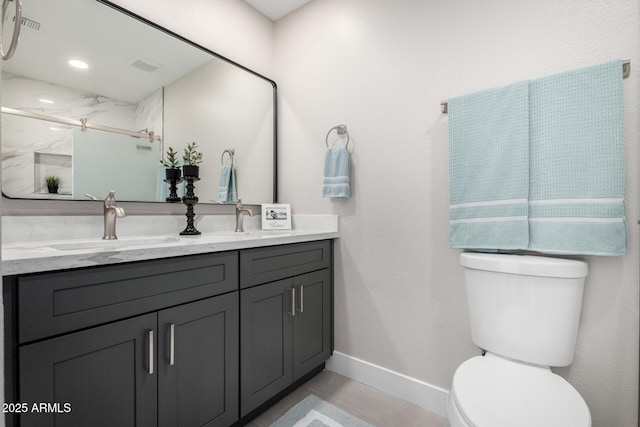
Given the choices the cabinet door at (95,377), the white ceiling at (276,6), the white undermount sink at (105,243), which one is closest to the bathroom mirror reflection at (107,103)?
the white undermount sink at (105,243)

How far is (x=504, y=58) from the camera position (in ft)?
4.67

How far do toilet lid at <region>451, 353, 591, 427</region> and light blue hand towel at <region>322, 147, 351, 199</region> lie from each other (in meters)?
1.04

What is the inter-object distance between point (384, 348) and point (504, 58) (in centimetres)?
156

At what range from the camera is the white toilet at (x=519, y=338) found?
0.95 metres

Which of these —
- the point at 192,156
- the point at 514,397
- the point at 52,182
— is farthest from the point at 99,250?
the point at 514,397

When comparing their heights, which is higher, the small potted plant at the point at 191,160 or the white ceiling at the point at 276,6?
the white ceiling at the point at 276,6

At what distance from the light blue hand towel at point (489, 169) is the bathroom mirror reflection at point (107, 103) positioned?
4.35ft

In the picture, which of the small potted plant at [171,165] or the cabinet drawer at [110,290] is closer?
the cabinet drawer at [110,290]

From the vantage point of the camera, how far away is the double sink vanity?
87 centimetres

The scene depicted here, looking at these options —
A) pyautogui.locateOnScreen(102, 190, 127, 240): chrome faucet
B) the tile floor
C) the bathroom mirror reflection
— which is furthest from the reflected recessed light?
the tile floor

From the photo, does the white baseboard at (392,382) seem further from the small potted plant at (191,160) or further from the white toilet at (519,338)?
the small potted plant at (191,160)

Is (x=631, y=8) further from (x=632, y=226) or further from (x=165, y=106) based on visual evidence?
(x=165, y=106)

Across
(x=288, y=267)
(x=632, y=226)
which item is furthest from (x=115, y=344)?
(x=632, y=226)

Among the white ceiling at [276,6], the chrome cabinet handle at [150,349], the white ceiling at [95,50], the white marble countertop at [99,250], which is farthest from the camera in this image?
the white ceiling at [276,6]
